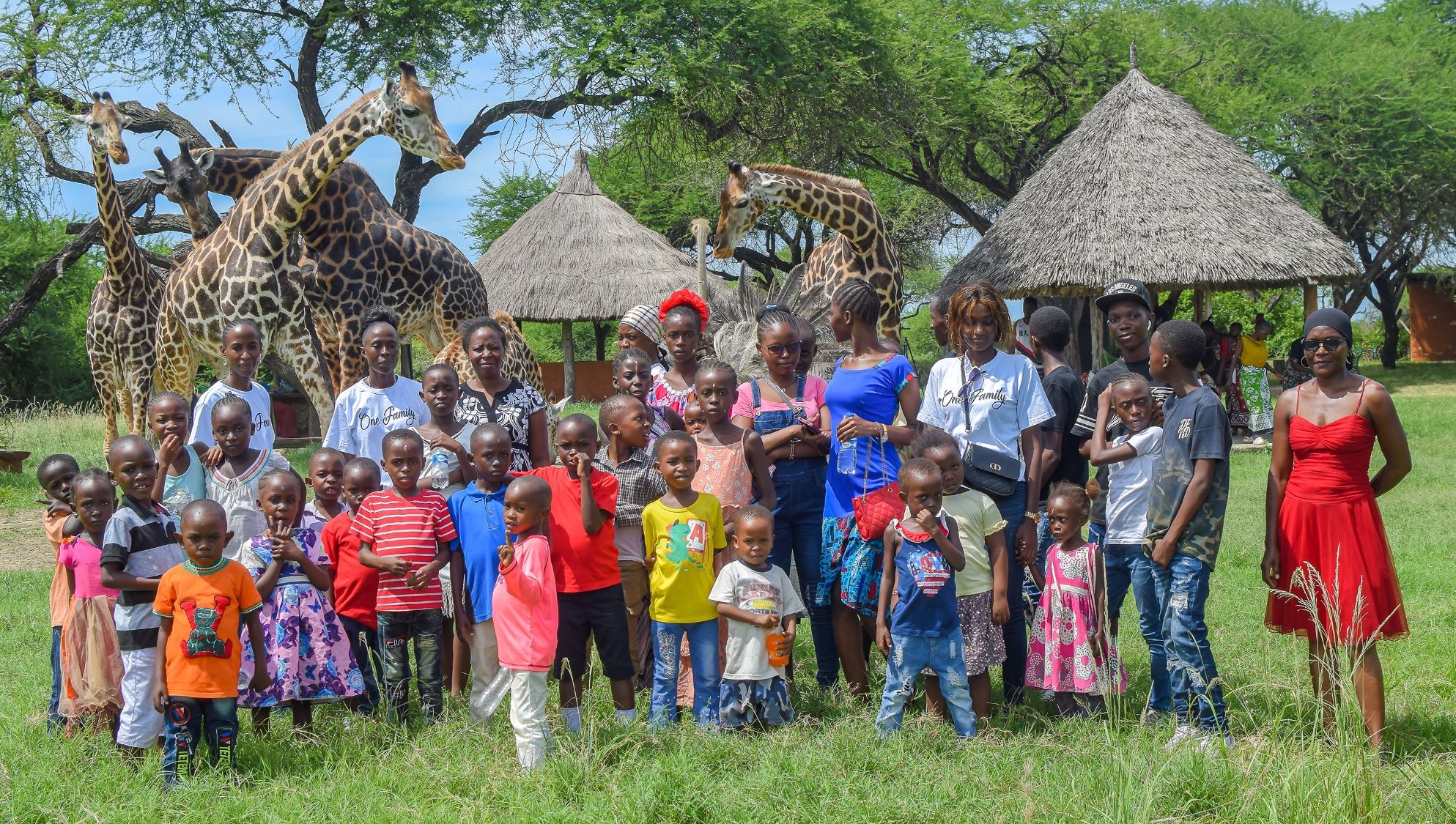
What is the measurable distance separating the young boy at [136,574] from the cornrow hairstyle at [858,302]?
2.57 meters

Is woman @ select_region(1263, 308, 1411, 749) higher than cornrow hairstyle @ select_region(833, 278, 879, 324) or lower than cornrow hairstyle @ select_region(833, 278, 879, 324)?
lower

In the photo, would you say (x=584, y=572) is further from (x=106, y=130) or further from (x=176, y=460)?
(x=106, y=130)

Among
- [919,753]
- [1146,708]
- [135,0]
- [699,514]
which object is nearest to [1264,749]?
[1146,708]

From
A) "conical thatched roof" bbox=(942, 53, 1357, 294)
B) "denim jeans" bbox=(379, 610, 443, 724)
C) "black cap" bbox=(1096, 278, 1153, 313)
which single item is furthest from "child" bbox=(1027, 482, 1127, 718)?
"conical thatched roof" bbox=(942, 53, 1357, 294)

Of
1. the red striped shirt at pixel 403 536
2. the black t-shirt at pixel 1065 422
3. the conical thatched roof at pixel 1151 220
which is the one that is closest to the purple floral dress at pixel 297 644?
the red striped shirt at pixel 403 536

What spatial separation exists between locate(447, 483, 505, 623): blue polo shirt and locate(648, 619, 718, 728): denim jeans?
2.05 ft

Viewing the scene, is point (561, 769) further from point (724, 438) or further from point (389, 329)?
point (389, 329)

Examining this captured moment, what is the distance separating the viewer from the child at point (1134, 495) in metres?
4.47

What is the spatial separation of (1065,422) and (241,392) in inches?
135

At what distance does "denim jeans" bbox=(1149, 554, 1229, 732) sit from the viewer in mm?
4203

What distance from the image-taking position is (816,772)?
393 cm

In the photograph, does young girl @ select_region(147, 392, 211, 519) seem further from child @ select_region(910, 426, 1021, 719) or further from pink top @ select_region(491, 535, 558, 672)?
child @ select_region(910, 426, 1021, 719)

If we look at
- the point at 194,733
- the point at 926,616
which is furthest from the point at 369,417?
the point at 926,616

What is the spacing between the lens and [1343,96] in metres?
23.1
